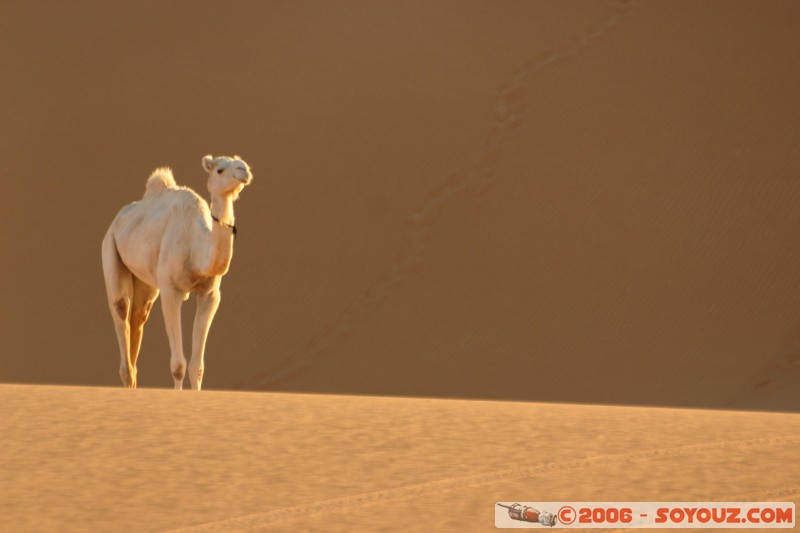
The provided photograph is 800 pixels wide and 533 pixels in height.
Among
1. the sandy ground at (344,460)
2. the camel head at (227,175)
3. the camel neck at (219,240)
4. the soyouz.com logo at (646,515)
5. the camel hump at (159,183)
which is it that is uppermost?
the camel hump at (159,183)

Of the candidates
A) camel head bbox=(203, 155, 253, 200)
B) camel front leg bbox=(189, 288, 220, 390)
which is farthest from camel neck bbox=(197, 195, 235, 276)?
camel front leg bbox=(189, 288, 220, 390)

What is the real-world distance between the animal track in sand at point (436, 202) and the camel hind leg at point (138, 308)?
12.0m

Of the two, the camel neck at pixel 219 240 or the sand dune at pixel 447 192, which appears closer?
the camel neck at pixel 219 240

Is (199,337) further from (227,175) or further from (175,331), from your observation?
(227,175)

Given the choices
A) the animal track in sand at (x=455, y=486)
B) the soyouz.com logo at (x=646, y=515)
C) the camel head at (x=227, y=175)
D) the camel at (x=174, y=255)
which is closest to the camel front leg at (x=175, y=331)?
the camel at (x=174, y=255)

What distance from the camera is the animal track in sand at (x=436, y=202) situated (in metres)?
26.0

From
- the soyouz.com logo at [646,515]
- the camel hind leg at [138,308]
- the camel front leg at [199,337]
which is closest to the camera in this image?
the soyouz.com logo at [646,515]

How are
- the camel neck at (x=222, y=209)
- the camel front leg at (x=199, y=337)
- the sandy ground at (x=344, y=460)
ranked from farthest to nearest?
1. the camel front leg at (x=199, y=337)
2. the camel neck at (x=222, y=209)
3. the sandy ground at (x=344, y=460)

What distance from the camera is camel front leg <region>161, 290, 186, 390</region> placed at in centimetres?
1167

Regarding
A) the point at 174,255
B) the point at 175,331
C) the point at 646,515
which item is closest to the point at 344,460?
the point at 646,515

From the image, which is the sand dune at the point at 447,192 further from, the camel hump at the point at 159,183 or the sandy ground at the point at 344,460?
the sandy ground at the point at 344,460

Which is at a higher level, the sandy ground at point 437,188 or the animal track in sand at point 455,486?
the sandy ground at point 437,188

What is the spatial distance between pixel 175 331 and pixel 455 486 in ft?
18.8

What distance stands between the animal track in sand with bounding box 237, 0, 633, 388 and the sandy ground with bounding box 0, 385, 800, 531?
690 inches
